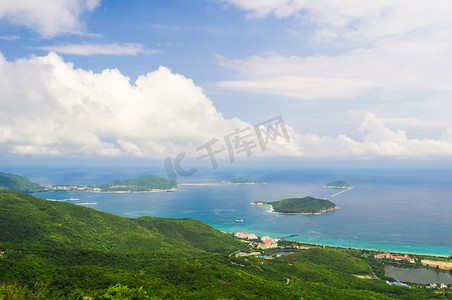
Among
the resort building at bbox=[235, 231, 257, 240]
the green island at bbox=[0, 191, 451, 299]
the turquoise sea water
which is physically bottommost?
the turquoise sea water

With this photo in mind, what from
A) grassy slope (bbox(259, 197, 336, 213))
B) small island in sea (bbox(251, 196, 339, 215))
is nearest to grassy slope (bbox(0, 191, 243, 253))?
small island in sea (bbox(251, 196, 339, 215))

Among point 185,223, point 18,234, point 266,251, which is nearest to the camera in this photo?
point 18,234

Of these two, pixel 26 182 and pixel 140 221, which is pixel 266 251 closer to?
pixel 140 221

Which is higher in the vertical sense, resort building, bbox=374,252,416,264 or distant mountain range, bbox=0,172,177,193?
distant mountain range, bbox=0,172,177,193

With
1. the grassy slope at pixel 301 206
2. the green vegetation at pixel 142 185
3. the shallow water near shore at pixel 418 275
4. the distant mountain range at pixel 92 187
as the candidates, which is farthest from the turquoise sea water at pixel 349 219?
the distant mountain range at pixel 92 187

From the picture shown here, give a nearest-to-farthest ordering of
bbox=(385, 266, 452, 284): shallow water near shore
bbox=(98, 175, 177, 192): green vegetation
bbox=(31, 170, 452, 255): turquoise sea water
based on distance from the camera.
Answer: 1. bbox=(385, 266, 452, 284): shallow water near shore
2. bbox=(31, 170, 452, 255): turquoise sea water
3. bbox=(98, 175, 177, 192): green vegetation

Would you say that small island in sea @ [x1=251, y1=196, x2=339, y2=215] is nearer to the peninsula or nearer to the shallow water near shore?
the shallow water near shore

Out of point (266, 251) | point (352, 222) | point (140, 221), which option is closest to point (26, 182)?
point (140, 221)
